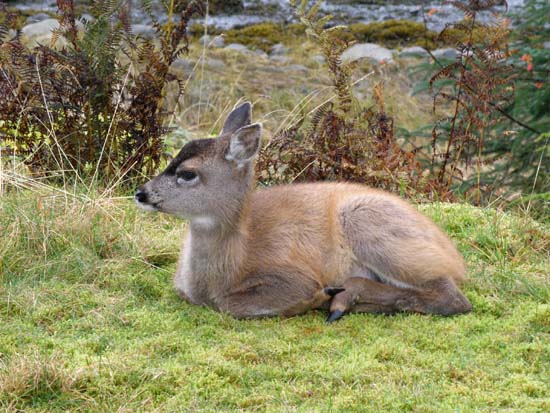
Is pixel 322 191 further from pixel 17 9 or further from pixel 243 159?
pixel 17 9

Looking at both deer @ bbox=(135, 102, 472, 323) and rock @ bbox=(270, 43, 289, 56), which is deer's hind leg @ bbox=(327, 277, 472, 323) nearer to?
deer @ bbox=(135, 102, 472, 323)

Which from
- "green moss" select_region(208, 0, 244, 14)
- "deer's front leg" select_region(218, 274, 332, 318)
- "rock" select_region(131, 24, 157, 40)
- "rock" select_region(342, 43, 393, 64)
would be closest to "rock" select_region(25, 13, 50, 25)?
"rock" select_region(131, 24, 157, 40)

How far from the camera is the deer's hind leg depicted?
5.75 m

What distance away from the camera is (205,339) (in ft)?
17.3

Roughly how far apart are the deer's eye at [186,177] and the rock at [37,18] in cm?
1311

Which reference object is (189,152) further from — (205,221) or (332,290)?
(332,290)

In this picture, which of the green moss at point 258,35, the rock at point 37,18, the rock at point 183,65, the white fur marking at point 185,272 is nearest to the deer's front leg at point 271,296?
the white fur marking at point 185,272

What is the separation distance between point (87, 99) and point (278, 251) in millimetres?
2903

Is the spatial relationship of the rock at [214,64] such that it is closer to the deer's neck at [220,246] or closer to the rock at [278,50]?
the rock at [278,50]

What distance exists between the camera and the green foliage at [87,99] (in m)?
7.75

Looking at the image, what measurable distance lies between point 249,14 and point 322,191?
14.1 m

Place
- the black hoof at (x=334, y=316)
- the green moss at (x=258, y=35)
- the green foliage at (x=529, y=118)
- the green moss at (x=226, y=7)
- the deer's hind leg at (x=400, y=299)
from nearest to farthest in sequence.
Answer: the black hoof at (x=334, y=316) → the deer's hind leg at (x=400, y=299) → the green foliage at (x=529, y=118) → the green moss at (x=258, y=35) → the green moss at (x=226, y=7)

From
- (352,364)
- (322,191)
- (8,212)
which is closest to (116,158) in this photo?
(8,212)

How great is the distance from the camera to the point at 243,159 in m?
5.83
